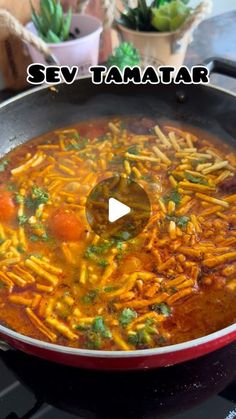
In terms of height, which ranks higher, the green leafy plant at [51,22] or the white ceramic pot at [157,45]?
the green leafy plant at [51,22]

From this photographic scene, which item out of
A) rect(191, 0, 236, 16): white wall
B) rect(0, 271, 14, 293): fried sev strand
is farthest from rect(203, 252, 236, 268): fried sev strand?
rect(191, 0, 236, 16): white wall

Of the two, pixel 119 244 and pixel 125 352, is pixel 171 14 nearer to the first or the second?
pixel 119 244

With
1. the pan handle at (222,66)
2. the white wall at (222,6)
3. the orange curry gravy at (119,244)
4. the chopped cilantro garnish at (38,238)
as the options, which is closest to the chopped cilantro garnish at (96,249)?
the orange curry gravy at (119,244)

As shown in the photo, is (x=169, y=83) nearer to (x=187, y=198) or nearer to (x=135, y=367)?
(x=187, y=198)

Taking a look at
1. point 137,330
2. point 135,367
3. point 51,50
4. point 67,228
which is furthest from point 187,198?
point 51,50

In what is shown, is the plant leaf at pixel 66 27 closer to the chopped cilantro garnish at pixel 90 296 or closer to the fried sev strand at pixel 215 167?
the fried sev strand at pixel 215 167

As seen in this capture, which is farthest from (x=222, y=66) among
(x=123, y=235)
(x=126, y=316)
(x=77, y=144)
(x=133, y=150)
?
(x=126, y=316)
